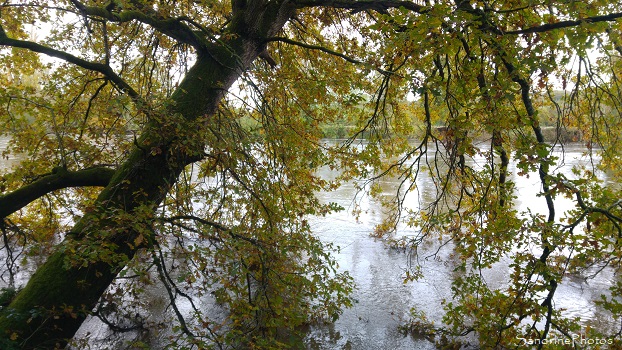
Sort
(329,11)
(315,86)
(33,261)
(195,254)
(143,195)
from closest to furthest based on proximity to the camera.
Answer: (195,254)
(143,195)
(315,86)
(329,11)
(33,261)

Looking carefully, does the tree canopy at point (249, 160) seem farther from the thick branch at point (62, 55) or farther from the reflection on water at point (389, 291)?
the reflection on water at point (389, 291)

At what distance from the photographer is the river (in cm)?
572

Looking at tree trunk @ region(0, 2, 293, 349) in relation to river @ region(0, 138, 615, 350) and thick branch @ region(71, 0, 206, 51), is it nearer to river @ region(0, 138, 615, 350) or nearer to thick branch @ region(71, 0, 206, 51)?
thick branch @ region(71, 0, 206, 51)

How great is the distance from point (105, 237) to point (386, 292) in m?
5.38

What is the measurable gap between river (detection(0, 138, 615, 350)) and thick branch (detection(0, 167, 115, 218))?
2.70 metres

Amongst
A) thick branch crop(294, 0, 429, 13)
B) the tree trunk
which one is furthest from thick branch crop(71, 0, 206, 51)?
thick branch crop(294, 0, 429, 13)

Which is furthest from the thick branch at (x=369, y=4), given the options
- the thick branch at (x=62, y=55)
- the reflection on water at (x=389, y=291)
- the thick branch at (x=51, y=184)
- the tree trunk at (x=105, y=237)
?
the thick branch at (x=51, y=184)

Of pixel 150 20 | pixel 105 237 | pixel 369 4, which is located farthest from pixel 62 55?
pixel 369 4

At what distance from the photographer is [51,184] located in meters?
3.60

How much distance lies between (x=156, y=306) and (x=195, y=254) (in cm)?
434

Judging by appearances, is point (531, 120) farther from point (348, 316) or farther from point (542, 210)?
point (542, 210)

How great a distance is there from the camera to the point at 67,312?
3.04 m

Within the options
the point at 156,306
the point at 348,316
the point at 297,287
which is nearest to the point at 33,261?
the point at 156,306

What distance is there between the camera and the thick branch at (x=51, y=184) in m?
3.53
